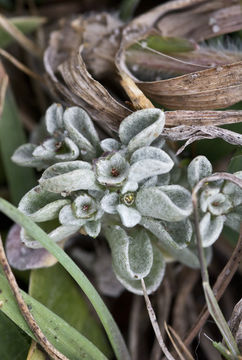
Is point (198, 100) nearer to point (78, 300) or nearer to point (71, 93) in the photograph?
point (71, 93)

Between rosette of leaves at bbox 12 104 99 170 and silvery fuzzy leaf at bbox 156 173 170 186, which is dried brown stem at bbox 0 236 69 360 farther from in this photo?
silvery fuzzy leaf at bbox 156 173 170 186

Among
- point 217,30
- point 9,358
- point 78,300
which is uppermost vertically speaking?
point 217,30

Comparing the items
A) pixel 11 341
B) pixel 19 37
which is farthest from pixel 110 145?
pixel 19 37

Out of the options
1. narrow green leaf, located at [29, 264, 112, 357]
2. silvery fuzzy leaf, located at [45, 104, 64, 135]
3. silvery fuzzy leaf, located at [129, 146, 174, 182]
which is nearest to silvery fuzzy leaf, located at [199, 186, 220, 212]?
silvery fuzzy leaf, located at [129, 146, 174, 182]

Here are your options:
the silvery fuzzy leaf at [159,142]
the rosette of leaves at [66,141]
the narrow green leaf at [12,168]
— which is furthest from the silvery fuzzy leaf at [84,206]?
the narrow green leaf at [12,168]

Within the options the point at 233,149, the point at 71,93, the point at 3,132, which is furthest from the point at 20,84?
the point at 233,149

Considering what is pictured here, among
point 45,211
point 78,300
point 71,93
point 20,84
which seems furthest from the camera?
point 20,84
